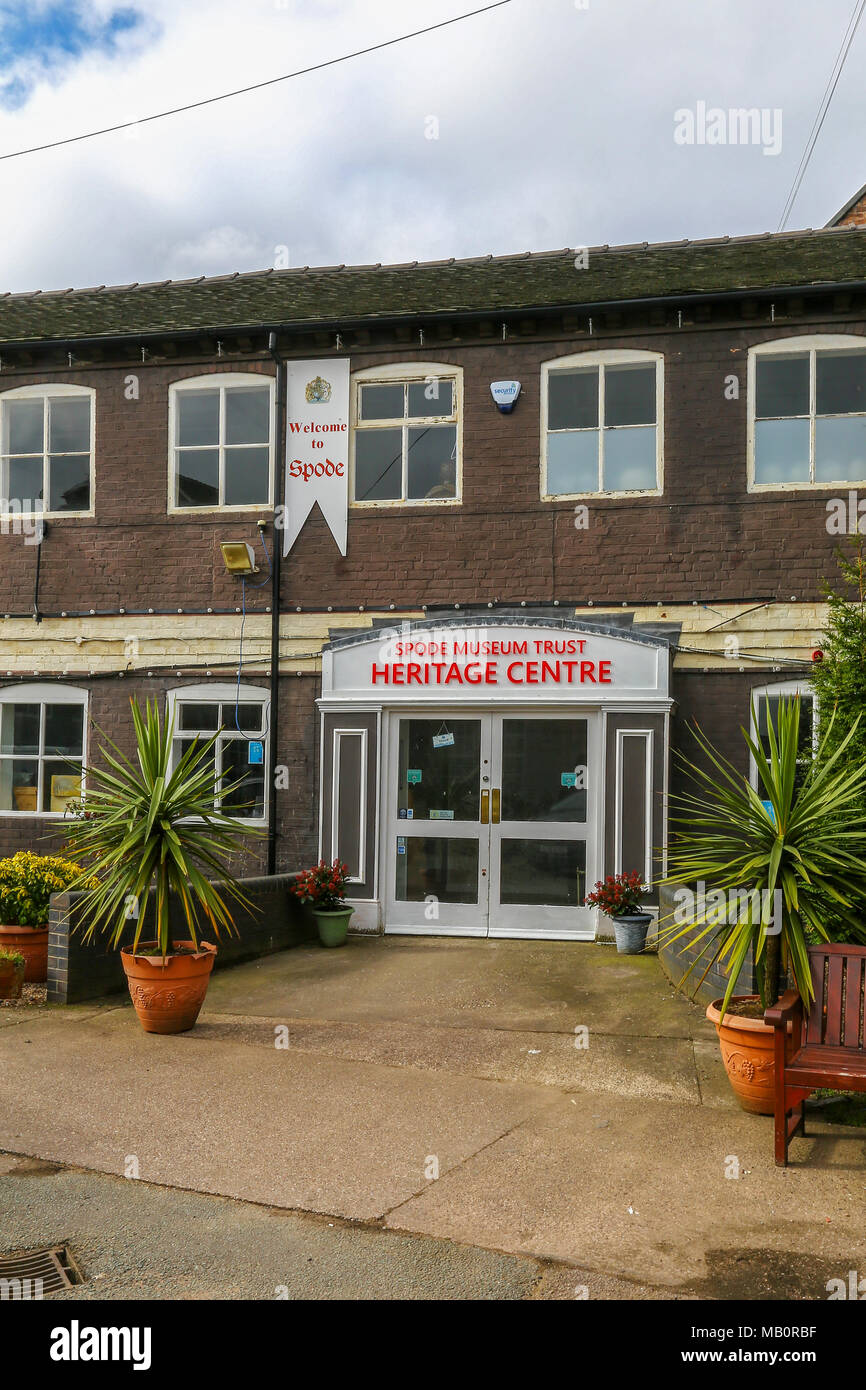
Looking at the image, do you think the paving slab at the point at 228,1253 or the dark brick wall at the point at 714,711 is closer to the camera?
the paving slab at the point at 228,1253

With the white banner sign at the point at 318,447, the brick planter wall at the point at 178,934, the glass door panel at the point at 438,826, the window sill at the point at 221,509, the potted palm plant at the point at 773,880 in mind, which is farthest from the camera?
the window sill at the point at 221,509

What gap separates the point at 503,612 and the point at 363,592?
161cm

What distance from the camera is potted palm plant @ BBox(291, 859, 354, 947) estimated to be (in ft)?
36.9

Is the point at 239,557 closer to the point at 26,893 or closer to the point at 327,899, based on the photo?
the point at 327,899

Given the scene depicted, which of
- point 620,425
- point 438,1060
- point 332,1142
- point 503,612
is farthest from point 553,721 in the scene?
point 332,1142

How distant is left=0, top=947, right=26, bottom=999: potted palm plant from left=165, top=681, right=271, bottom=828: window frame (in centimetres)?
372

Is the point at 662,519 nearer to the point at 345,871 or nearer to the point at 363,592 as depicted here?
the point at 363,592

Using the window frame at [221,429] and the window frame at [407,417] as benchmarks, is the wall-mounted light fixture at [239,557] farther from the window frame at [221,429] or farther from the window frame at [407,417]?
the window frame at [407,417]

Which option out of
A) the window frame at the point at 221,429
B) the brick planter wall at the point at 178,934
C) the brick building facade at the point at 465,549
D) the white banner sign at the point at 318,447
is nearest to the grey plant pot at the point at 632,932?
the brick building facade at the point at 465,549

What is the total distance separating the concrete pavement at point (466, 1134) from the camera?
4.57m

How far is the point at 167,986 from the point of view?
787 centimetres

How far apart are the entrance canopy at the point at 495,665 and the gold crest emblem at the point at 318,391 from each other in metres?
2.90

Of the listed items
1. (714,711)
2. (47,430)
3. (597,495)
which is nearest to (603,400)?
(597,495)
